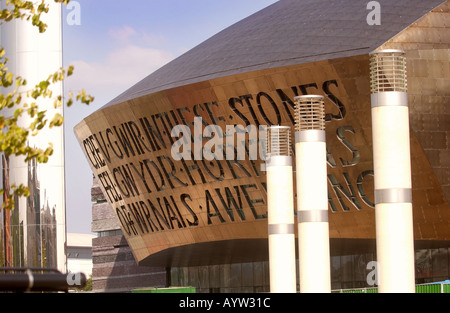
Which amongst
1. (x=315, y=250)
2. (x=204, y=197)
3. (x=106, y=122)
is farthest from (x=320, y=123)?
(x=106, y=122)

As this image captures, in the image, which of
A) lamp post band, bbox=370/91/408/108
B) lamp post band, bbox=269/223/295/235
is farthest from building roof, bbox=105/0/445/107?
lamp post band, bbox=370/91/408/108

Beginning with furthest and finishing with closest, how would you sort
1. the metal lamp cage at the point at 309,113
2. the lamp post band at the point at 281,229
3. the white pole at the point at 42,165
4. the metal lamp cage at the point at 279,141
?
the metal lamp cage at the point at 279,141 → the lamp post band at the point at 281,229 → the metal lamp cage at the point at 309,113 → the white pole at the point at 42,165

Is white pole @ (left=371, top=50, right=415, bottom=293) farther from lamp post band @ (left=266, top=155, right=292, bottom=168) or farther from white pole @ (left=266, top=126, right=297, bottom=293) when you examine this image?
white pole @ (left=266, top=126, right=297, bottom=293)

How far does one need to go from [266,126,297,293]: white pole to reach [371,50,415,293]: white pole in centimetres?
957

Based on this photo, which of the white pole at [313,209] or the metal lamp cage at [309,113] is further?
the metal lamp cage at [309,113]

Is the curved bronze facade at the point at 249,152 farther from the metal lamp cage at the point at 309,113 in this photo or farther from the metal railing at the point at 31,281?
the metal railing at the point at 31,281

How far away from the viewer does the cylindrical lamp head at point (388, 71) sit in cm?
2453

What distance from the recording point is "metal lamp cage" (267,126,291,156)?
34406mm

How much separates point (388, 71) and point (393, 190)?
347 centimetres

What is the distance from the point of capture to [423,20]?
122 ft

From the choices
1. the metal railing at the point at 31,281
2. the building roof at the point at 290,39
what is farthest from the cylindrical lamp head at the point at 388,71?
the metal railing at the point at 31,281

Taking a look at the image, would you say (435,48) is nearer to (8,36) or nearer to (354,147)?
(354,147)

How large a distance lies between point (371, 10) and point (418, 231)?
10394mm

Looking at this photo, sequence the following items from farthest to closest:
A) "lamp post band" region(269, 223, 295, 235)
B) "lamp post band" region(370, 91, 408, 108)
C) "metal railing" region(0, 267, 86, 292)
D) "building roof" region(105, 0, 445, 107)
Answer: "building roof" region(105, 0, 445, 107) → "lamp post band" region(269, 223, 295, 235) → "lamp post band" region(370, 91, 408, 108) → "metal railing" region(0, 267, 86, 292)
